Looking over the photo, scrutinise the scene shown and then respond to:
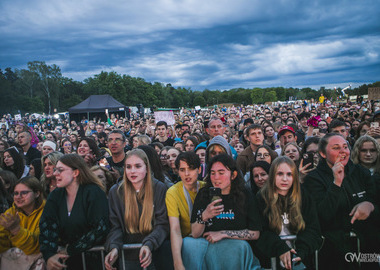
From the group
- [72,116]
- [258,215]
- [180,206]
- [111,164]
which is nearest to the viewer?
[258,215]

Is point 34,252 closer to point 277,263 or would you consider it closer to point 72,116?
point 277,263

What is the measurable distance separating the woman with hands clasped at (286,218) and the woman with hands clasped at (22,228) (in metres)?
2.58

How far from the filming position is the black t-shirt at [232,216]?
2.69 m

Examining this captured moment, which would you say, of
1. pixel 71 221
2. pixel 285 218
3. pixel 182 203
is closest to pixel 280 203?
pixel 285 218

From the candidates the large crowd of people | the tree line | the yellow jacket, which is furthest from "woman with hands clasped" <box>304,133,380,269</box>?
the tree line

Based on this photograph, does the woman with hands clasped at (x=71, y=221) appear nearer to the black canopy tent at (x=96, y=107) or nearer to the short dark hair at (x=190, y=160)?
the short dark hair at (x=190, y=160)

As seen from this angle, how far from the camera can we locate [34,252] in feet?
10.0

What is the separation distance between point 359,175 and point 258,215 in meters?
1.51

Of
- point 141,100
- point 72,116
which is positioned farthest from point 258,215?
point 141,100

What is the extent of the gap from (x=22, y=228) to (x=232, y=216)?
2.37 m

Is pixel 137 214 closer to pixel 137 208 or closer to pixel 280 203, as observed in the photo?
pixel 137 208

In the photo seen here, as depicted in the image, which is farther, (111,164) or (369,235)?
(111,164)

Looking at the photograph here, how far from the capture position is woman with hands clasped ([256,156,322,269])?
104 inches

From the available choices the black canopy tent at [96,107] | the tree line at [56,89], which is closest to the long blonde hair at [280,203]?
the black canopy tent at [96,107]
